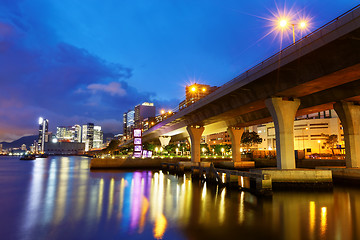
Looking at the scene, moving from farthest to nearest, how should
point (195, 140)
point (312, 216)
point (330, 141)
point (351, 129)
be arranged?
point (330, 141), point (195, 140), point (351, 129), point (312, 216)

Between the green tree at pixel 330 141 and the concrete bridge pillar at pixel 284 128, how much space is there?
95052 millimetres

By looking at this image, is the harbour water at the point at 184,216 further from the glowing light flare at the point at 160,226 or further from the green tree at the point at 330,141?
the green tree at the point at 330,141

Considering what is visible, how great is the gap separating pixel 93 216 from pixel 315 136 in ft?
434

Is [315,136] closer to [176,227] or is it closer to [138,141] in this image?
[138,141]

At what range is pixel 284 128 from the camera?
3050cm

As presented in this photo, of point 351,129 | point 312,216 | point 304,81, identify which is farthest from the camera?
point 351,129

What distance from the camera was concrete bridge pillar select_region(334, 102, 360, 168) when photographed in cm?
3450

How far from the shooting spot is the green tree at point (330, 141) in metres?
114

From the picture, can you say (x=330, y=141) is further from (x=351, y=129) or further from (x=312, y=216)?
(x=312, y=216)

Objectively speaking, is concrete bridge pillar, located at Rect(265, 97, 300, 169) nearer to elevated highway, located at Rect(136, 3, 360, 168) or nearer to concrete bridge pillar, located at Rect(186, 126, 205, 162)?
elevated highway, located at Rect(136, 3, 360, 168)

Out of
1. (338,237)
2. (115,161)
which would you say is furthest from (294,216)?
(115,161)

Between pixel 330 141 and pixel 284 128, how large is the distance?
334 ft

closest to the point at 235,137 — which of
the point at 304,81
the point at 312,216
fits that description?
the point at 304,81

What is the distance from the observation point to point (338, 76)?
24.5m
